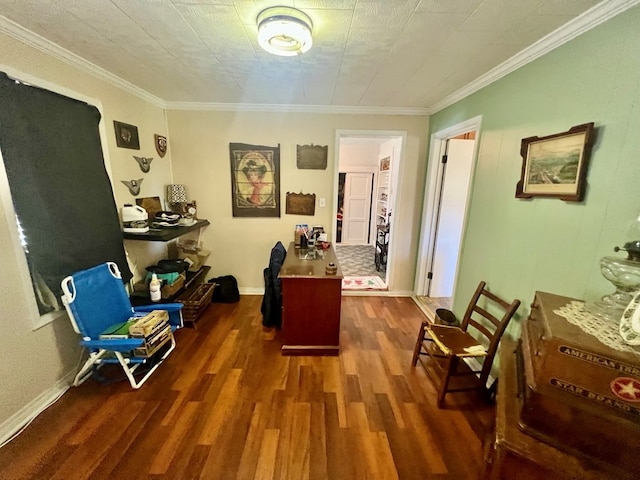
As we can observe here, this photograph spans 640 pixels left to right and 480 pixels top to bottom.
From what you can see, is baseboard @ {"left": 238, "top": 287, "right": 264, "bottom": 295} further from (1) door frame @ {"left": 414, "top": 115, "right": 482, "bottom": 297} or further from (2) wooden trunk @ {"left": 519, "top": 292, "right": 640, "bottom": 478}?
(2) wooden trunk @ {"left": 519, "top": 292, "right": 640, "bottom": 478}

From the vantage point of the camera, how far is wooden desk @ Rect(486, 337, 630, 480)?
0.83 m

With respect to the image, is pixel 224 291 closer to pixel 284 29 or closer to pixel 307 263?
pixel 307 263

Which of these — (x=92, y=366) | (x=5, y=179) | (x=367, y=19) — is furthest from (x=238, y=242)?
(x=367, y=19)

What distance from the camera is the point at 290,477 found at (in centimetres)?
137

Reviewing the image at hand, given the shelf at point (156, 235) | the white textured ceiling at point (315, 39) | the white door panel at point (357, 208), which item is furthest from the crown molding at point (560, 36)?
the white door panel at point (357, 208)

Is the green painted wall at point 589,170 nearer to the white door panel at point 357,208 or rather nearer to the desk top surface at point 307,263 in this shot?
the desk top surface at point 307,263

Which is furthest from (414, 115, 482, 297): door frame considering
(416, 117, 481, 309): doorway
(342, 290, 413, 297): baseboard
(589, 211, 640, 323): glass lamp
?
(589, 211, 640, 323): glass lamp

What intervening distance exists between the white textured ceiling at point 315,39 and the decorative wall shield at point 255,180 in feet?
2.72

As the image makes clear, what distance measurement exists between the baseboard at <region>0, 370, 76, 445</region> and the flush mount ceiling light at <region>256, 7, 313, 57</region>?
8.80 ft

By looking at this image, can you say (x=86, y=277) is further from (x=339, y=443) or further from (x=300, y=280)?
(x=339, y=443)

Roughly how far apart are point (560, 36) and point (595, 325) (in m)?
1.55

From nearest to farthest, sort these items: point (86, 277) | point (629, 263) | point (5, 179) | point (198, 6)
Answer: point (629, 263), point (198, 6), point (5, 179), point (86, 277)

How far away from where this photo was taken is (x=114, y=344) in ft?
5.77

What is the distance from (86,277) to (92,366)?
75 centimetres
